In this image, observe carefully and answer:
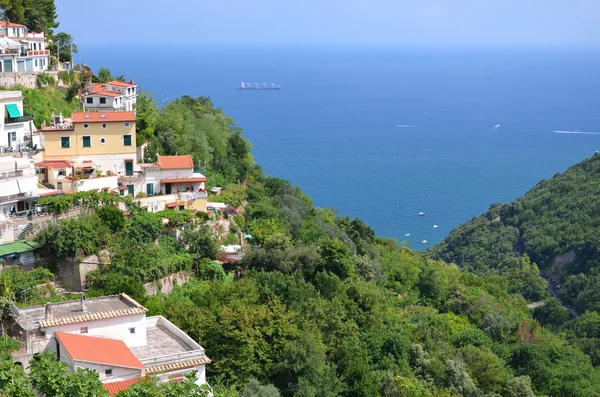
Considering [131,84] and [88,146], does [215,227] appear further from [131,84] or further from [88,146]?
[131,84]

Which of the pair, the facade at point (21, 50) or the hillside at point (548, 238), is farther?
the hillside at point (548, 238)

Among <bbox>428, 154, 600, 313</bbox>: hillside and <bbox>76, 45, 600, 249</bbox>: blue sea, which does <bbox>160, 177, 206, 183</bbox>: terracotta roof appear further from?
<bbox>76, 45, 600, 249</bbox>: blue sea

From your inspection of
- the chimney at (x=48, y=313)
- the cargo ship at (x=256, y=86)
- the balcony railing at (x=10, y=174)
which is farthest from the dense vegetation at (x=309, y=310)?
the cargo ship at (x=256, y=86)

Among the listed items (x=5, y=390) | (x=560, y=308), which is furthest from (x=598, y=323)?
(x=5, y=390)

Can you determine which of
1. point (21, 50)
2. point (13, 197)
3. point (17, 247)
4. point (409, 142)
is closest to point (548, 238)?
point (21, 50)

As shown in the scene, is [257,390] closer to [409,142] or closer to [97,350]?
[97,350]

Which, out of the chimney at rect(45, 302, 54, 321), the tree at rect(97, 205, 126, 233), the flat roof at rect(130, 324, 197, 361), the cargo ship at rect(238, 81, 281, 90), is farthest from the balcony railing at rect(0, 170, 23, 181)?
the cargo ship at rect(238, 81, 281, 90)

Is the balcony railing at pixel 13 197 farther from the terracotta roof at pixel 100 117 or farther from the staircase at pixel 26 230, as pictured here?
the terracotta roof at pixel 100 117
